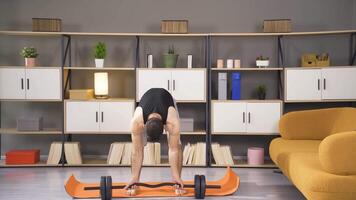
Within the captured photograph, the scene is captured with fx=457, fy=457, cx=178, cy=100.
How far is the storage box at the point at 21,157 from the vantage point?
588cm

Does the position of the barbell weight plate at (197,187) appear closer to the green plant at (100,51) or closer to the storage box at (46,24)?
the green plant at (100,51)

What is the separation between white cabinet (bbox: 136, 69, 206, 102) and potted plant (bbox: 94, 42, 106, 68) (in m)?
0.52

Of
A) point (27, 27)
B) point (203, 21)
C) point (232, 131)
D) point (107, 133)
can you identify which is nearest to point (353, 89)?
point (232, 131)

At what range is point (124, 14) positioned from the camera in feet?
20.5

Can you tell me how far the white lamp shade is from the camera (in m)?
5.93

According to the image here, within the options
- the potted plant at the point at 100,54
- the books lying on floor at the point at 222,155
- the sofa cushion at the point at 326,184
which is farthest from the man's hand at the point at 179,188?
the potted plant at the point at 100,54

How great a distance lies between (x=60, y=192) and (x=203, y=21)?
301 centimetres

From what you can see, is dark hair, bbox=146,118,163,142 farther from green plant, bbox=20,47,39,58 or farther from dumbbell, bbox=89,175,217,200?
green plant, bbox=20,47,39,58

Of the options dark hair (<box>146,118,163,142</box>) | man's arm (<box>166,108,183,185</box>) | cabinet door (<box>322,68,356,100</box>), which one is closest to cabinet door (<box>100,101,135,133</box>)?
man's arm (<box>166,108,183,185</box>)

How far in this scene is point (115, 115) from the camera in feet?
19.2

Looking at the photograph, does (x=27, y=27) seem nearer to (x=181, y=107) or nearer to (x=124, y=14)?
(x=124, y=14)

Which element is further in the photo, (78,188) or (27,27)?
(27,27)

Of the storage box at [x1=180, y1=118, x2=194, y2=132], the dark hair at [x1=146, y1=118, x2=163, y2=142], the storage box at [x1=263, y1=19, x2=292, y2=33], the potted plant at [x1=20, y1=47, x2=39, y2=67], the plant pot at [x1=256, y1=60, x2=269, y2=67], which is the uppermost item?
the storage box at [x1=263, y1=19, x2=292, y2=33]

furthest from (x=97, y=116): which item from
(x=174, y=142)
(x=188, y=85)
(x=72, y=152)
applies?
(x=174, y=142)
